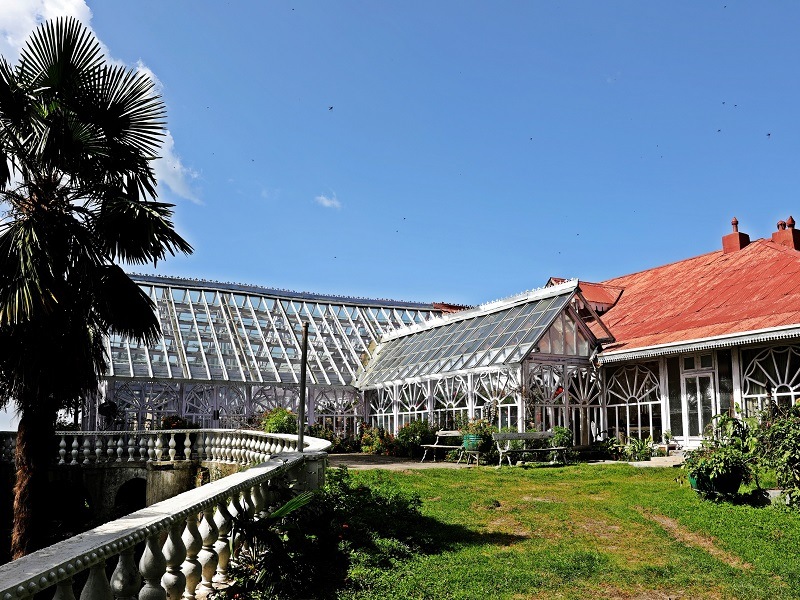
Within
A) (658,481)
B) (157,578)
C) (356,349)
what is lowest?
(658,481)

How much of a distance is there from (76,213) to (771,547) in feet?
35.6

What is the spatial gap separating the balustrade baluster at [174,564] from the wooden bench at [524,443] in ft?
49.0

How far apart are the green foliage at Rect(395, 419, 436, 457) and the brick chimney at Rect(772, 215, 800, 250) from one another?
14.3 metres

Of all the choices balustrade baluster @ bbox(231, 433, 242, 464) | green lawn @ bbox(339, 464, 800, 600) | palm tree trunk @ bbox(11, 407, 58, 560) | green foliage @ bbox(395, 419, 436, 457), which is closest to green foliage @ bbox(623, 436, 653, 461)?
green foliage @ bbox(395, 419, 436, 457)

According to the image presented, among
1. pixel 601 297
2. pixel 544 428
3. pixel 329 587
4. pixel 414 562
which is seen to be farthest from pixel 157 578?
pixel 601 297

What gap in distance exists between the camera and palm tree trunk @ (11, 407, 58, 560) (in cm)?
1048

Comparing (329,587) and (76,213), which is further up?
(76,213)

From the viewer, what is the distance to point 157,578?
3.95 meters

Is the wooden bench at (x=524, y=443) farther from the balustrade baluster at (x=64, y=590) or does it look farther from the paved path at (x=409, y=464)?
the balustrade baluster at (x=64, y=590)

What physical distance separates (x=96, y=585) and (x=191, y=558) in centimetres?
160

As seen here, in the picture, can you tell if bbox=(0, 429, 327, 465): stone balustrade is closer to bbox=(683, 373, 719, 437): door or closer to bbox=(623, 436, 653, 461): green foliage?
bbox=(623, 436, 653, 461): green foliage

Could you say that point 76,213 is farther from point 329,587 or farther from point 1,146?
point 329,587

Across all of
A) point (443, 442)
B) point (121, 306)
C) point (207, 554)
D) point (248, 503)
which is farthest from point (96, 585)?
point (443, 442)

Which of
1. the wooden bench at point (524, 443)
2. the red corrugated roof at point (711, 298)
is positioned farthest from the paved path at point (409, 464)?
the red corrugated roof at point (711, 298)
